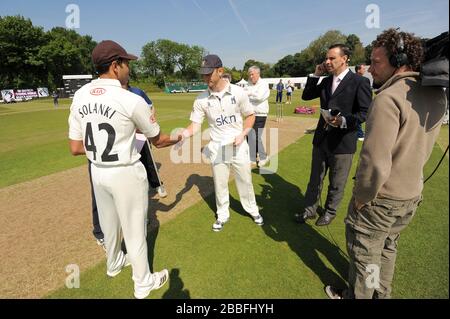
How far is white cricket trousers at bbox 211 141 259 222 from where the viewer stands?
3.81m

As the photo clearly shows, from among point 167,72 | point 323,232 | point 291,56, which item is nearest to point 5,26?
point 167,72

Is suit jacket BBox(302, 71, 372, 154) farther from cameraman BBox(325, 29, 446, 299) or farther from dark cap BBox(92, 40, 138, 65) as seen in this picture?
dark cap BBox(92, 40, 138, 65)

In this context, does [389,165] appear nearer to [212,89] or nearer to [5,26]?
[212,89]

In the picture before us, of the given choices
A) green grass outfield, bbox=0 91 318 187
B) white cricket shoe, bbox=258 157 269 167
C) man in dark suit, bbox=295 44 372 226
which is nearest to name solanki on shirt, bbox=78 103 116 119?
man in dark suit, bbox=295 44 372 226

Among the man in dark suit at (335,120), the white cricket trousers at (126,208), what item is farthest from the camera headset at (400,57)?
the white cricket trousers at (126,208)

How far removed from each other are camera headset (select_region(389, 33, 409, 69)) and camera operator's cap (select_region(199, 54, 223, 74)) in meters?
2.03

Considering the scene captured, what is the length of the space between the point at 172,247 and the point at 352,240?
241cm

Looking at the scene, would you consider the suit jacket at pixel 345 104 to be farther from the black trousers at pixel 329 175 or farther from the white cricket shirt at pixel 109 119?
the white cricket shirt at pixel 109 119

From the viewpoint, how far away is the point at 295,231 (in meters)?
3.98

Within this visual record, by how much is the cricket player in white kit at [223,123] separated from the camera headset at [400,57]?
199 centimetres

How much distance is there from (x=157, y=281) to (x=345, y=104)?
334cm

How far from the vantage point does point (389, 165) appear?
190 centimetres

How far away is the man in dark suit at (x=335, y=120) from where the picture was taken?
3.45m

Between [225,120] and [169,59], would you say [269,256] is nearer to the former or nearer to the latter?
[225,120]
